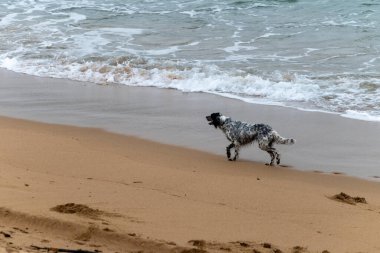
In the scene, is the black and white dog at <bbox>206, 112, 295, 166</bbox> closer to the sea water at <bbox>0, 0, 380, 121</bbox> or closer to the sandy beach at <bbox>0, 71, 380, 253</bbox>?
the sandy beach at <bbox>0, 71, 380, 253</bbox>

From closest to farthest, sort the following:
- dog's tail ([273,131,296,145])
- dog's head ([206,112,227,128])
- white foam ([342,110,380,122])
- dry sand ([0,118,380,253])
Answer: dry sand ([0,118,380,253])
dog's tail ([273,131,296,145])
dog's head ([206,112,227,128])
white foam ([342,110,380,122])

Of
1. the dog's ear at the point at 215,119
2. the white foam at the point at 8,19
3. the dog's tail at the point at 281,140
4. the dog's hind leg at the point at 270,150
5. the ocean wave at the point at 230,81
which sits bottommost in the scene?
the dog's hind leg at the point at 270,150

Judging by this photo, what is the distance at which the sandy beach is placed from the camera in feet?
16.1

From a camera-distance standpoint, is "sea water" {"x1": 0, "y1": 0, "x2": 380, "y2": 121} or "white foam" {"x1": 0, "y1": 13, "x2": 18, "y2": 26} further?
"white foam" {"x1": 0, "y1": 13, "x2": 18, "y2": 26}

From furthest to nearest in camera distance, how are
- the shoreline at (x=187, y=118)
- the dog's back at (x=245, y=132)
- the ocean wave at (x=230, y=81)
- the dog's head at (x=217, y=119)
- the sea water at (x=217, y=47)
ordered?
the sea water at (x=217, y=47) → the ocean wave at (x=230, y=81) → the dog's head at (x=217, y=119) → the shoreline at (x=187, y=118) → the dog's back at (x=245, y=132)

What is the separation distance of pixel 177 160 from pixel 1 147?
89.8 inches

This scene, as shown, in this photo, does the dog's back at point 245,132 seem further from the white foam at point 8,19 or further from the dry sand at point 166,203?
the white foam at point 8,19

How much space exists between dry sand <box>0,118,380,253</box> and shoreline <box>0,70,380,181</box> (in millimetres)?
651

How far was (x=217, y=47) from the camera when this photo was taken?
52.3 ft

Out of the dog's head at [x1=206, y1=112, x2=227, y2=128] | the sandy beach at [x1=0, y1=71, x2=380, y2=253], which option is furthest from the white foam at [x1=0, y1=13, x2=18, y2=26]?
the dog's head at [x1=206, y1=112, x2=227, y2=128]

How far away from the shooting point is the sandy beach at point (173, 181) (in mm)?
4898

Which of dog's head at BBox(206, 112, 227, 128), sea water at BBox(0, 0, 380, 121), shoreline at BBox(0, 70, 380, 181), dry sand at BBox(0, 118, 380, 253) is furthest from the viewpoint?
sea water at BBox(0, 0, 380, 121)

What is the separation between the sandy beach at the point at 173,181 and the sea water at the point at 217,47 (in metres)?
1.23

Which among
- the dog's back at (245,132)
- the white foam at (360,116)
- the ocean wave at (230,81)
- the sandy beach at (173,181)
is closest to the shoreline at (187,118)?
the sandy beach at (173,181)
